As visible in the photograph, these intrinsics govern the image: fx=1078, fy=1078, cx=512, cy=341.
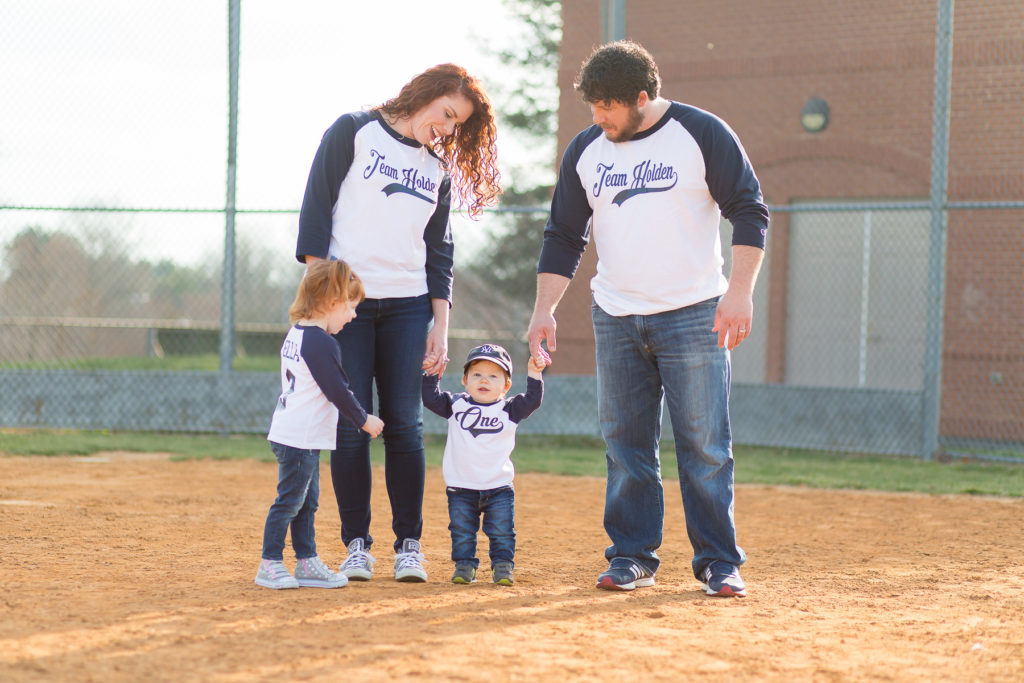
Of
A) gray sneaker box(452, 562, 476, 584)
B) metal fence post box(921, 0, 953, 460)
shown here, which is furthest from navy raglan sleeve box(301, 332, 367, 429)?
metal fence post box(921, 0, 953, 460)

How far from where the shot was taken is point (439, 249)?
13.6 ft

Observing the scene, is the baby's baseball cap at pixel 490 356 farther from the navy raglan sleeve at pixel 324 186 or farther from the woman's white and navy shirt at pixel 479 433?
the navy raglan sleeve at pixel 324 186

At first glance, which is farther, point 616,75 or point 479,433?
point 479,433

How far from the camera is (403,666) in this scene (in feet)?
9.08

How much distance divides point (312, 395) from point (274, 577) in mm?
646

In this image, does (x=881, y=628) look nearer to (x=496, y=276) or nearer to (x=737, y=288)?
(x=737, y=288)

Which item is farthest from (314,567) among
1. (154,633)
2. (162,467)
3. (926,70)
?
(926,70)

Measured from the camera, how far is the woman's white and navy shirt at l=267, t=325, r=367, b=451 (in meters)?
3.62

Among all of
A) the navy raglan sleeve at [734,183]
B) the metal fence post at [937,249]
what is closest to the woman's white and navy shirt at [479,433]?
the navy raglan sleeve at [734,183]

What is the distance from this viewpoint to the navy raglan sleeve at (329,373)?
362 centimetres

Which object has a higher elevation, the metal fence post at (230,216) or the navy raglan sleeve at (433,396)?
the metal fence post at (230,216)

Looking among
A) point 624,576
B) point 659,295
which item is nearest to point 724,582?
point 624,576

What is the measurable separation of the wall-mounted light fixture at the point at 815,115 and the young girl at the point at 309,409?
947 centimetres

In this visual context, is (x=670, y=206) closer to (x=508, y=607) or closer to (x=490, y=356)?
(x=490, y=356)
